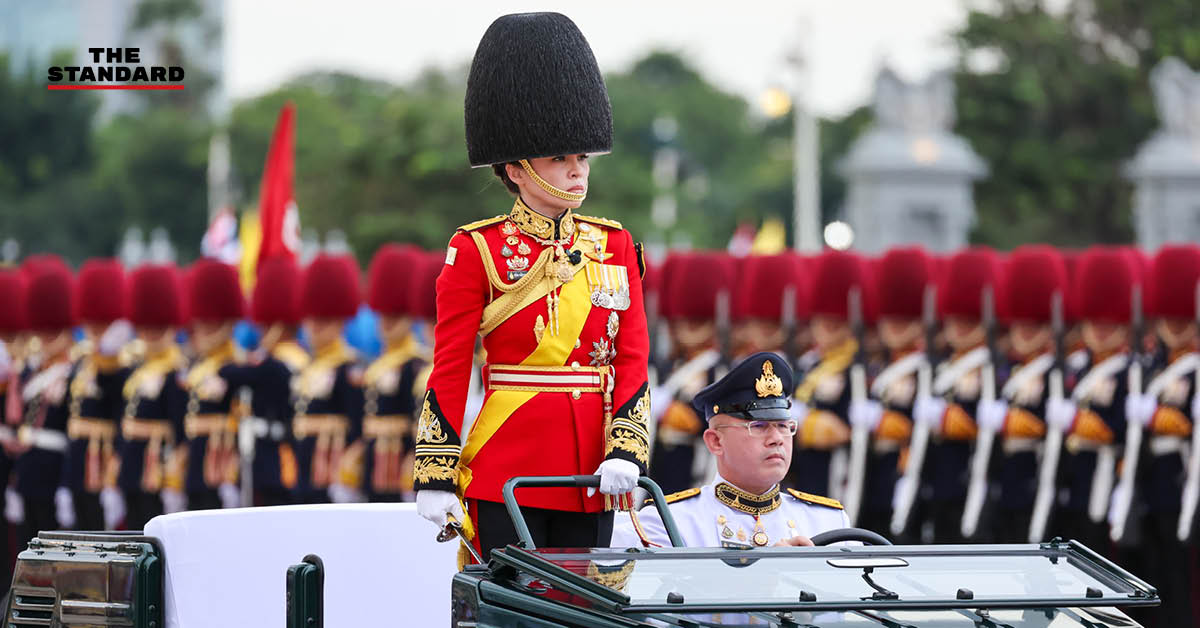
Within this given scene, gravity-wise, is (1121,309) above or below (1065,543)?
above

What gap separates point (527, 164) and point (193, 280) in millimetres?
8175

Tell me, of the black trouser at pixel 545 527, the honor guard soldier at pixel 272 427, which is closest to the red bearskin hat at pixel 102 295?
the honor guard soldier at pixel 272 427

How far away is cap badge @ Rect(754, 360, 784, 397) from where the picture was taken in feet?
18.1

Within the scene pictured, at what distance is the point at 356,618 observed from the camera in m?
5.78

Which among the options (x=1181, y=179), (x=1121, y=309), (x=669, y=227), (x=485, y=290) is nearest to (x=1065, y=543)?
(x=485, y=290)

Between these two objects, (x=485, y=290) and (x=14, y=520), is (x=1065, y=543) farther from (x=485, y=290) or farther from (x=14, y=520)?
(x=14, y=520)

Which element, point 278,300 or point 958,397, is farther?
point 278,300

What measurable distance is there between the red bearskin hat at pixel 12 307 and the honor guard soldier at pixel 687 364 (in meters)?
4.40

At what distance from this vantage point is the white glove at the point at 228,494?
12406 mm

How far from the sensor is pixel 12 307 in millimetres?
13773

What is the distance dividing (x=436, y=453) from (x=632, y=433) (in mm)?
489

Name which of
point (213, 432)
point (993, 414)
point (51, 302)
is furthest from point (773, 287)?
point (51, 302)

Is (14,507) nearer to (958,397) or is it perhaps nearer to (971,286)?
(958,397)

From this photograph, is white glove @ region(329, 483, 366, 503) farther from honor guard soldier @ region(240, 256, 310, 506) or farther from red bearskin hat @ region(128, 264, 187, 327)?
red bearskin hat @ region(128, 264, 187, 327)
